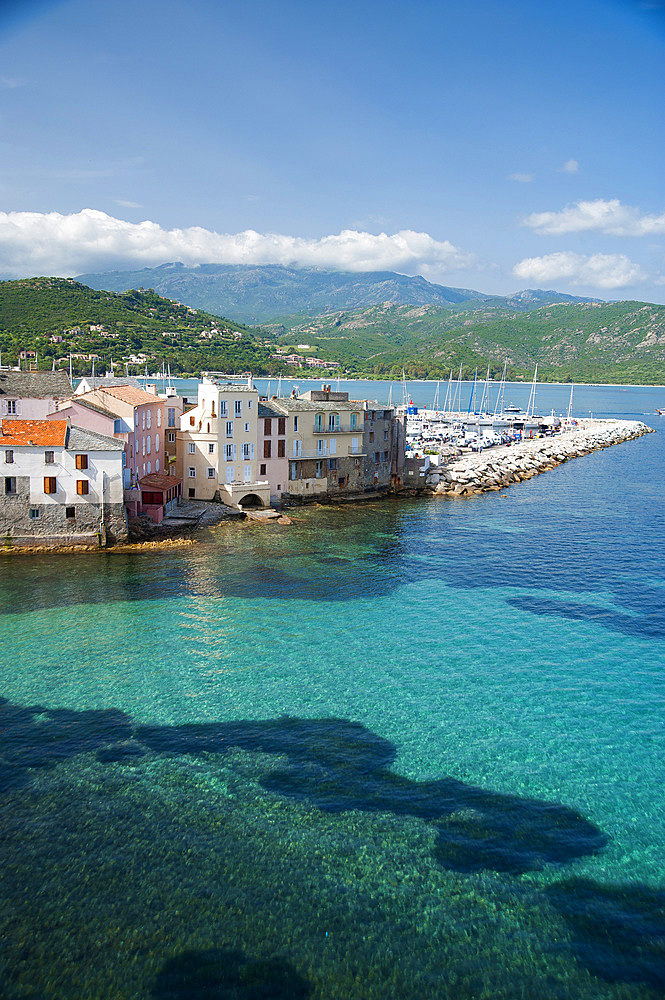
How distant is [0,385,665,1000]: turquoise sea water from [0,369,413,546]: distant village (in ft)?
19.9

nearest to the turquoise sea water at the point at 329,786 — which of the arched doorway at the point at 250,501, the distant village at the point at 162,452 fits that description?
the distant village at the point at 162,452

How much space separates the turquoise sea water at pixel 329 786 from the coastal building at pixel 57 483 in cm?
505

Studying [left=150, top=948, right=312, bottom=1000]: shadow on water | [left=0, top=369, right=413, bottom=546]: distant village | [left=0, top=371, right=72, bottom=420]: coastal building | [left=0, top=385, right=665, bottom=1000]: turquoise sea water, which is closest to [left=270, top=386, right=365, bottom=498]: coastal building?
[left=0, top=369, right=413, bottom=546]: distant village

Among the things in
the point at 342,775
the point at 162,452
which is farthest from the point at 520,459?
the point at 342,775

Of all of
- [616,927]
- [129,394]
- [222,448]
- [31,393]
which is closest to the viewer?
[616,927]

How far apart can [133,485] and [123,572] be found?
12.0 m

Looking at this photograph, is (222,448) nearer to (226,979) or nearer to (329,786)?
(329,786)

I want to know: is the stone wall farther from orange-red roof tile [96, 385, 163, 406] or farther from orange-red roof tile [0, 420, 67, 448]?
orange-red roof tile [96, 385, 163, 406]

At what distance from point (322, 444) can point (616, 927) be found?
53418mm

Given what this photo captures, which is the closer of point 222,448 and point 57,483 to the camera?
point 57,483

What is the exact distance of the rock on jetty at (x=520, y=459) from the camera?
259ft

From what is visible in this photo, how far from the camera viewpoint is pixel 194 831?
1911 centimetres

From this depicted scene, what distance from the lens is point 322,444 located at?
219 ft

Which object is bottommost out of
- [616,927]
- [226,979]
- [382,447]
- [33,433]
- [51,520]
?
[226,979]
